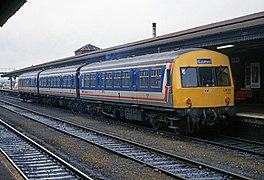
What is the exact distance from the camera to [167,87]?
46.0 feet

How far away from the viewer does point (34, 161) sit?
10.6 m

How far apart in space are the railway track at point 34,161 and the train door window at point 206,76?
5.64 meters

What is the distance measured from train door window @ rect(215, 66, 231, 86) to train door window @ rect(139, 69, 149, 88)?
264 centimetres

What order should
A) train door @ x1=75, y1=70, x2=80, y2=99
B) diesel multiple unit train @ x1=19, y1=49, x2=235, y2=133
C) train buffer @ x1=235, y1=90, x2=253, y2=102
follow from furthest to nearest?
train door @ x1=75, y1=70, x2=80, y2=99 < train buffer @ x1=235, y1=90, x2=253, y2=102 < diesel multiple unit train @ x1=19, y1=49, x2=235, y2=133

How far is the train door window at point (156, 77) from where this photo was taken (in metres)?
14.6

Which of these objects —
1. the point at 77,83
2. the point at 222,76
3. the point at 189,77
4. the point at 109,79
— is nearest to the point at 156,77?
the point at 189,77

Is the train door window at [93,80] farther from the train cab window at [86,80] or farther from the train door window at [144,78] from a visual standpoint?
the train door window at [144,78]

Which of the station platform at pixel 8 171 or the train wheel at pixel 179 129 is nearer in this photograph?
the station platform at pixel 8 171

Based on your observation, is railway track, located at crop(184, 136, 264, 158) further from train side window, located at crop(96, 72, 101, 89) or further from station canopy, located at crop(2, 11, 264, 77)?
train side window, located at crop(96, 72, 101, 89)

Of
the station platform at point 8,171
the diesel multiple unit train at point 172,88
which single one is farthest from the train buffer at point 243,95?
the station platform at point 8,171

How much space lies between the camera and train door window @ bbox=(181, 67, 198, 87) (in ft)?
45.1

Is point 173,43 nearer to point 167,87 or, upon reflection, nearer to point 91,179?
point 167,87

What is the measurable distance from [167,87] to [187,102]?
901 mm

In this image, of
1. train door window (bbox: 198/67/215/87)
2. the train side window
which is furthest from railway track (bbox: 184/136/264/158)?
the train side window
